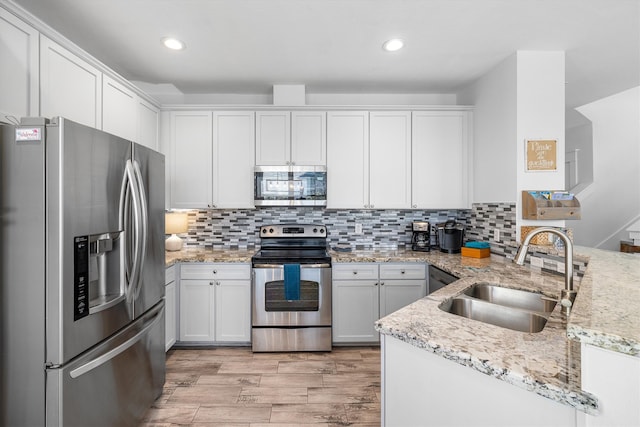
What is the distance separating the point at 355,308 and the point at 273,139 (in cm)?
190

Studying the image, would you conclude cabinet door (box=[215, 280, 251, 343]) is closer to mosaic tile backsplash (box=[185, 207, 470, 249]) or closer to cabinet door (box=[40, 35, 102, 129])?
mosaic tile backsplash (box=[185, 207, 470, 249])

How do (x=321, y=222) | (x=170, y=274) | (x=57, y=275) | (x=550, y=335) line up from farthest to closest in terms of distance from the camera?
(x=321, y=222) → (x=170, y=274) → (x=57, y=275) → (x=550, y=335)

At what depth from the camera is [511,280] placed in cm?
188

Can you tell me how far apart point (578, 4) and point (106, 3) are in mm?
2962

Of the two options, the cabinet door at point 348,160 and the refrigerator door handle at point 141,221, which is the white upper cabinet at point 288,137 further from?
the refrigerator door handle at point 141,221

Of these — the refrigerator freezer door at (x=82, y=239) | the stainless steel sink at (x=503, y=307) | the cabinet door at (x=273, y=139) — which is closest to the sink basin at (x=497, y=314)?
the stainless steel sink at (x=503, y=307)

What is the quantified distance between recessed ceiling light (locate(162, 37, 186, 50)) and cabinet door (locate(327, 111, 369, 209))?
1442 millimetres

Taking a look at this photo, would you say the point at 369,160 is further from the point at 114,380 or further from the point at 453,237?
the point at 114,380

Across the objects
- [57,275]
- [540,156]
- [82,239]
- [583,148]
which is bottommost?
[57,275]

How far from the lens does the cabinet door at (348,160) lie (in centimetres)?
310

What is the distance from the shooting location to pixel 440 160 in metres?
3.14

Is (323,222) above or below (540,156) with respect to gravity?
below

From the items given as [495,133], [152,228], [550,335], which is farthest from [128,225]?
[495,133]

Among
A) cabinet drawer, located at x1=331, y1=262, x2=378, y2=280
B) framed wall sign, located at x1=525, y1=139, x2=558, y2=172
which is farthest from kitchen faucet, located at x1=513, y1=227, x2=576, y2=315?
cabinet drawer, located at x1=331, y1=262, x2=378, y2=280
